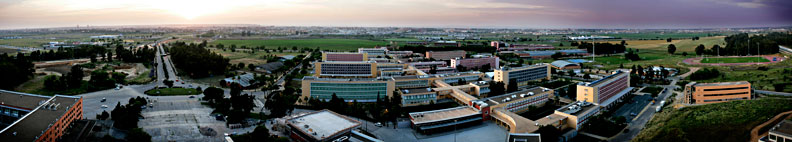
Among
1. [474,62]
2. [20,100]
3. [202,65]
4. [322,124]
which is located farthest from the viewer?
[474,62]

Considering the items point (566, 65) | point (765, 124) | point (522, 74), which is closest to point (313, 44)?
point (566, 65)

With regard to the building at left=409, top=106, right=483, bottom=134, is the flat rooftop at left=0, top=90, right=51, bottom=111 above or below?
above

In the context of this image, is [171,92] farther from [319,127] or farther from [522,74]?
[522,74]

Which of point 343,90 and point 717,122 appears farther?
point 343,90

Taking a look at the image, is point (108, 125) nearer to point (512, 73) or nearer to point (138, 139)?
point (138, 139)

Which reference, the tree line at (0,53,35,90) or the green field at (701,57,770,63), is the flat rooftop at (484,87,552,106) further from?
the tree line at (0,53,35,90)

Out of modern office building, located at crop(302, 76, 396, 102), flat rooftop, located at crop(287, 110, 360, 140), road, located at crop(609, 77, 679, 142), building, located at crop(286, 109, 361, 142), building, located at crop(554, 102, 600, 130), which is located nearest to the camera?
building, located at crop(286, 109, 361, 142)

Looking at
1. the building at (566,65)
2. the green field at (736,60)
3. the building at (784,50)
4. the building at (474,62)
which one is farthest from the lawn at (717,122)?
the building at (784,50)

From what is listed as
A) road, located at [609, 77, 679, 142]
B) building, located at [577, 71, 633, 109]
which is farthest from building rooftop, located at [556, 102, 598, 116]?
road, located at [609, 77, 679, 142]
